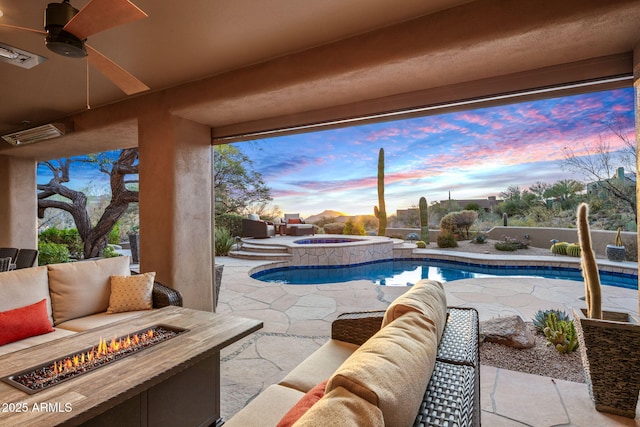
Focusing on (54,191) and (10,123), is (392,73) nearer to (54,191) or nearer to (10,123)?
(10,123)

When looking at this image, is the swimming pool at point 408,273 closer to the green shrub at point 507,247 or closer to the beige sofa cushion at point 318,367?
the green shrub at point 507,247

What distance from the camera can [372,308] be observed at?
3.99 m

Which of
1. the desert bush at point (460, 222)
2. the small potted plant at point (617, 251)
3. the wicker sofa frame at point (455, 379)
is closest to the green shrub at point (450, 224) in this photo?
the desert bush at point (460, 222)

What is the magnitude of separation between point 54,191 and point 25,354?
8.88 metres

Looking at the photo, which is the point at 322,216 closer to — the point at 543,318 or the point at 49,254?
the point at 49,254

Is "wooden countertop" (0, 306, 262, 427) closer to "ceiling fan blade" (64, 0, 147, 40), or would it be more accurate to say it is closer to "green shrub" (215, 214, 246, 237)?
"ceiling fan blade" (64, 0, 147, 40)

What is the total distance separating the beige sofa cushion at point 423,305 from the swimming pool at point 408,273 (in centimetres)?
510

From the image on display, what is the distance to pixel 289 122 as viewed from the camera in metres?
3.24

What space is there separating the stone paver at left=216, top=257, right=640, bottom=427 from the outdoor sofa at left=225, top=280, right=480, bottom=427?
32.9 inches

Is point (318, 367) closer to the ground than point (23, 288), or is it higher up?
closer to the ground

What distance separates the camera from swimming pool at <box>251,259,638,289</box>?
6.61 m

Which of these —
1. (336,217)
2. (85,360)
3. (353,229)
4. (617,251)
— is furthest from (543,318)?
(336,217)

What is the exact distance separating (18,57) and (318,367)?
309 cm

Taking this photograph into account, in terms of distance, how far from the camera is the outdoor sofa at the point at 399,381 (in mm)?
695
